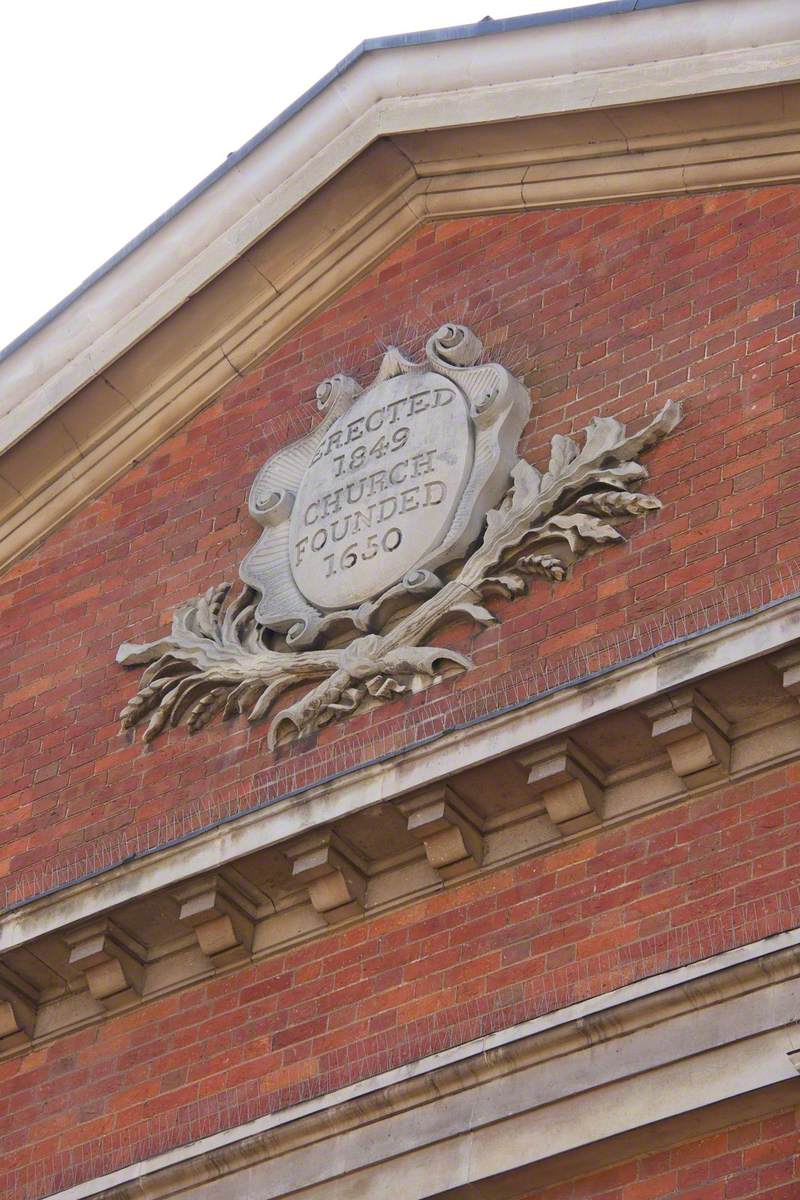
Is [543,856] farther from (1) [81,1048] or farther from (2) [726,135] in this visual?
(2) [726,135]

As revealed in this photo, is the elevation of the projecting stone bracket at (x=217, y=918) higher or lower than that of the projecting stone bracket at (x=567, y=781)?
higher

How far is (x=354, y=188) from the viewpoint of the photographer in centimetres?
1234

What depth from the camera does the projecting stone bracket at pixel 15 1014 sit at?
35.3ft

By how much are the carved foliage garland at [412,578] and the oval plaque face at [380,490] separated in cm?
2

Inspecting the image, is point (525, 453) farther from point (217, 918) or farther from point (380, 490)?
point (217, 918)

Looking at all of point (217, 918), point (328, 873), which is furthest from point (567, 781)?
point (217, 918)

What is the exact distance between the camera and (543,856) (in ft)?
32.0

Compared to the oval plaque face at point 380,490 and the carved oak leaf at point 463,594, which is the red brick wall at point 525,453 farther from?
the oval plaque face at point 380,490

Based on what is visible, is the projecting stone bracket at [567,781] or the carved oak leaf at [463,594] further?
the carved oak leaf at [463,594]

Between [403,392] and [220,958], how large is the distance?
2.59 metres

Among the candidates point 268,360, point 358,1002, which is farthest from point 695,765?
point 268,360

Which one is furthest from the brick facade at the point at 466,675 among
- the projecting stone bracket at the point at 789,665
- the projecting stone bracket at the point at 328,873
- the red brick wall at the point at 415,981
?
the projecting stone bracket at the point at 789,665

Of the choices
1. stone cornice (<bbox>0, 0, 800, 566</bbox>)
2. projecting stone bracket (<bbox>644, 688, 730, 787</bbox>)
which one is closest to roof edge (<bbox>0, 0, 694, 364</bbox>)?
stone cornice (<bbox>0, 0, 800, 566</bbox>)

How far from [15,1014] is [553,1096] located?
8.79 ft
